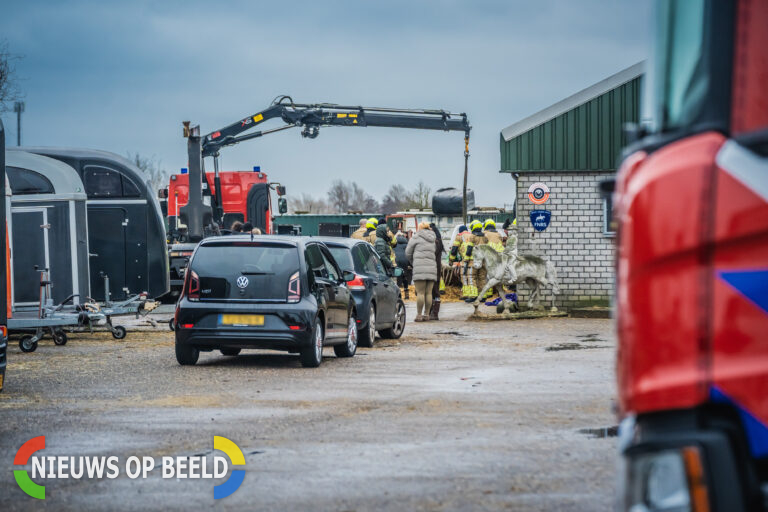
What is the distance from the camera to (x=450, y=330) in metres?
20.4

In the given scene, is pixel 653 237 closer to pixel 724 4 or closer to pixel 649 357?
pixel 649 357

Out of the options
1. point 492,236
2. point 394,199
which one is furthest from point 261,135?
point 394,199

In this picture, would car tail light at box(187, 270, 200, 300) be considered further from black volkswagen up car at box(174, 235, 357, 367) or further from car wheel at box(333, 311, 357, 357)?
car wheel at box(333, 311, 357, 357)

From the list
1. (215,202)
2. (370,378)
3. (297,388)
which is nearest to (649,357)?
(297,388)

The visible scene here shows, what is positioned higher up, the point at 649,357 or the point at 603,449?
the point at 649,357

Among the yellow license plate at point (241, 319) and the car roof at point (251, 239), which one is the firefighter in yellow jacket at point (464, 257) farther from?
the yellow license plate at point (241, 319)

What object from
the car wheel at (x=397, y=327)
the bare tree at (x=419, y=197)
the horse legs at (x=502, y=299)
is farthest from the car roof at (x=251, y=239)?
the bare tree at (x=419, y=197)

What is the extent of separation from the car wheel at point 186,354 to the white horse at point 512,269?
10.4 m

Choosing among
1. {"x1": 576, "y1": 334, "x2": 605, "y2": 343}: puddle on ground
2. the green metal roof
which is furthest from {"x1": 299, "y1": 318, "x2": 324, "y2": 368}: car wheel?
the green metal roof

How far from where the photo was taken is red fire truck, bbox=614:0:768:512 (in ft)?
8.14

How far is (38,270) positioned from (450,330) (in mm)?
7135

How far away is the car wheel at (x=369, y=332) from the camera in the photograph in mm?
17031

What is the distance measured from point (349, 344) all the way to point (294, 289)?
202 centimetres

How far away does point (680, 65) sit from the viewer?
2951 millimetres
